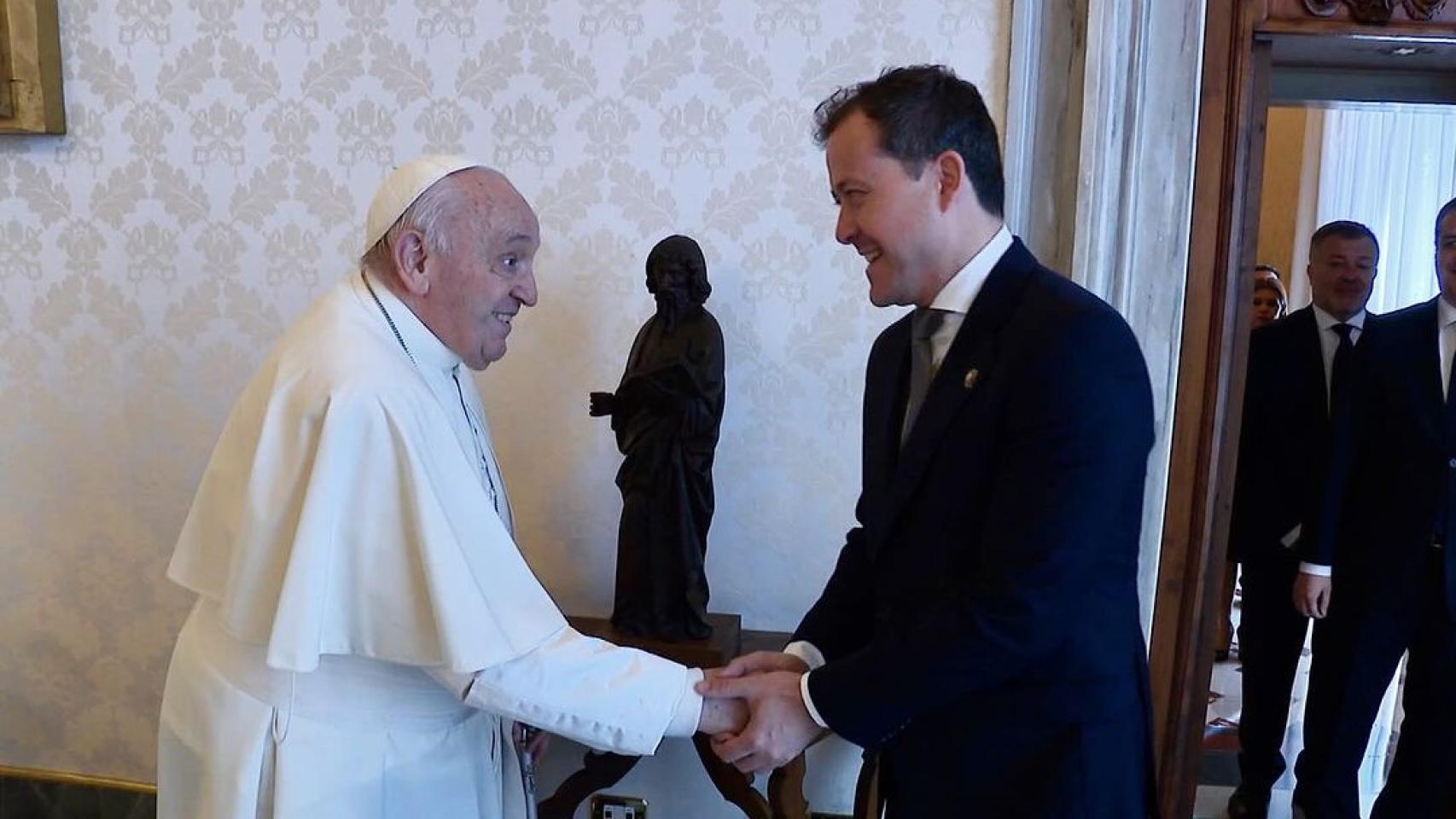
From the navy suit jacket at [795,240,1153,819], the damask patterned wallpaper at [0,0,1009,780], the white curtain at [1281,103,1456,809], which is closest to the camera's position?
the navy suit jacket at [795,240,1153,819]

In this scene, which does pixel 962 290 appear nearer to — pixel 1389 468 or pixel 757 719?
pixel 757 719

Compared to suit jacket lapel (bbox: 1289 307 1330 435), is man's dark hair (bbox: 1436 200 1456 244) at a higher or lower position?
higher

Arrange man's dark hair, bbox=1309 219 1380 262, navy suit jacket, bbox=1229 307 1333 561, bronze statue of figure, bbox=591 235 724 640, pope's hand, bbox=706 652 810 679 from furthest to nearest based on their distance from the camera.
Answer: man's dark hair, bbox=1309 219 1380 262 → navy suit jacket, bbox=1229 307 1333 561 → bronze statue of figure, bbox=591 235 724 640 → pope's hand, bbox=706 652 810 679

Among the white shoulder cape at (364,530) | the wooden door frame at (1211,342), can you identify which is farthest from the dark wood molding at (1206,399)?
the white shoulder cape at (364,530)

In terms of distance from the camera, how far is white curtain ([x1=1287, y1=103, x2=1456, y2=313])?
16.0 ft

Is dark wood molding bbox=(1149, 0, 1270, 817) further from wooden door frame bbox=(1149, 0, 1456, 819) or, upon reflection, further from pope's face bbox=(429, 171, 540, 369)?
pope's face bbox=(429, 171, 540, 369)

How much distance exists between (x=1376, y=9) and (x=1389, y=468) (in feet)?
3.90

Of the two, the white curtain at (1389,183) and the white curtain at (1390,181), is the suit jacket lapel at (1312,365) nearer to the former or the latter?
the white curtain at (1389,183)

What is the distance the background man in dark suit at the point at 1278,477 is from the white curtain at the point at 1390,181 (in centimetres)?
179

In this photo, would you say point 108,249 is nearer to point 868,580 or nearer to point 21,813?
point 21,813

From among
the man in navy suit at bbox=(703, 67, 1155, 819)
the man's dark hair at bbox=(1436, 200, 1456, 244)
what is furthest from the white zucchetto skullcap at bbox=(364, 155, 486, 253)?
the man's dark hair at bbox=(1436, 200, 1456, 244)

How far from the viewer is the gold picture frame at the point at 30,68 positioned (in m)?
2.55

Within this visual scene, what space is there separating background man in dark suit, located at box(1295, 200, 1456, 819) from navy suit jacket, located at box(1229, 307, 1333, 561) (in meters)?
0.22

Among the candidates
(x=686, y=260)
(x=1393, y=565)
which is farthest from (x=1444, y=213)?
(x=686, y=260)
